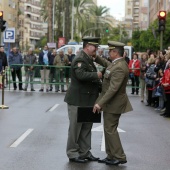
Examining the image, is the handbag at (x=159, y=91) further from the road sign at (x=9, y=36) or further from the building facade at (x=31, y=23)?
the building facade at (x=31, y=23)

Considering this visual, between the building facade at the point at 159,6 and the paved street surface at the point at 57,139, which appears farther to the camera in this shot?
the building facade at the point at 159,6

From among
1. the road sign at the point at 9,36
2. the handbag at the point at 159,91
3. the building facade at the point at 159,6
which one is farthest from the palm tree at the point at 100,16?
the handbag at the point at 159,91

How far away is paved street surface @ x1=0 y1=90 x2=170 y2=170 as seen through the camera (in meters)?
9.60

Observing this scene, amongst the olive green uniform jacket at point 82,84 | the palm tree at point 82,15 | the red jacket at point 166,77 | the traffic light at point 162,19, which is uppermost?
the palm tree at point 82,15

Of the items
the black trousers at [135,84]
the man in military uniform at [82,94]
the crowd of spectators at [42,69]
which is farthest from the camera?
the crowd of spectators at [42,69]

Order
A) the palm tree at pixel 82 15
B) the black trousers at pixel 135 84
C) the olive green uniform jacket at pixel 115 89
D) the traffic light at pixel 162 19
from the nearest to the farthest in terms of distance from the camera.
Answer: the olive green uniform jacket at pixel 115 89 < the traffic light at pixel 162 19 < the black trousers at pixel 135 84 < the palm tree at pixel 82 15

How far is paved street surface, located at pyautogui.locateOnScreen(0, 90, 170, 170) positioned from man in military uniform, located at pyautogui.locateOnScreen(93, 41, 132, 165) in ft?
1.02

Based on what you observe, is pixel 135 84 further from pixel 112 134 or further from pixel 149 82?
pixel 112 134

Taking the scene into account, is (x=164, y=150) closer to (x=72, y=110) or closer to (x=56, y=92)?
(x=72, y=110)

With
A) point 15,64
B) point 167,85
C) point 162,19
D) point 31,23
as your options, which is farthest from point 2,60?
point 31,23

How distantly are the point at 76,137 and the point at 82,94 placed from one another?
70cm

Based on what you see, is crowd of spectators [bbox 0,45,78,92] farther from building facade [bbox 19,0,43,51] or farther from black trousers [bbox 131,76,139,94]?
building facade [bbox 19,0,43,51]

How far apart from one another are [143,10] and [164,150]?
374 feet

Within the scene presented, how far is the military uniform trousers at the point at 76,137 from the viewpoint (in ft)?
31.7
